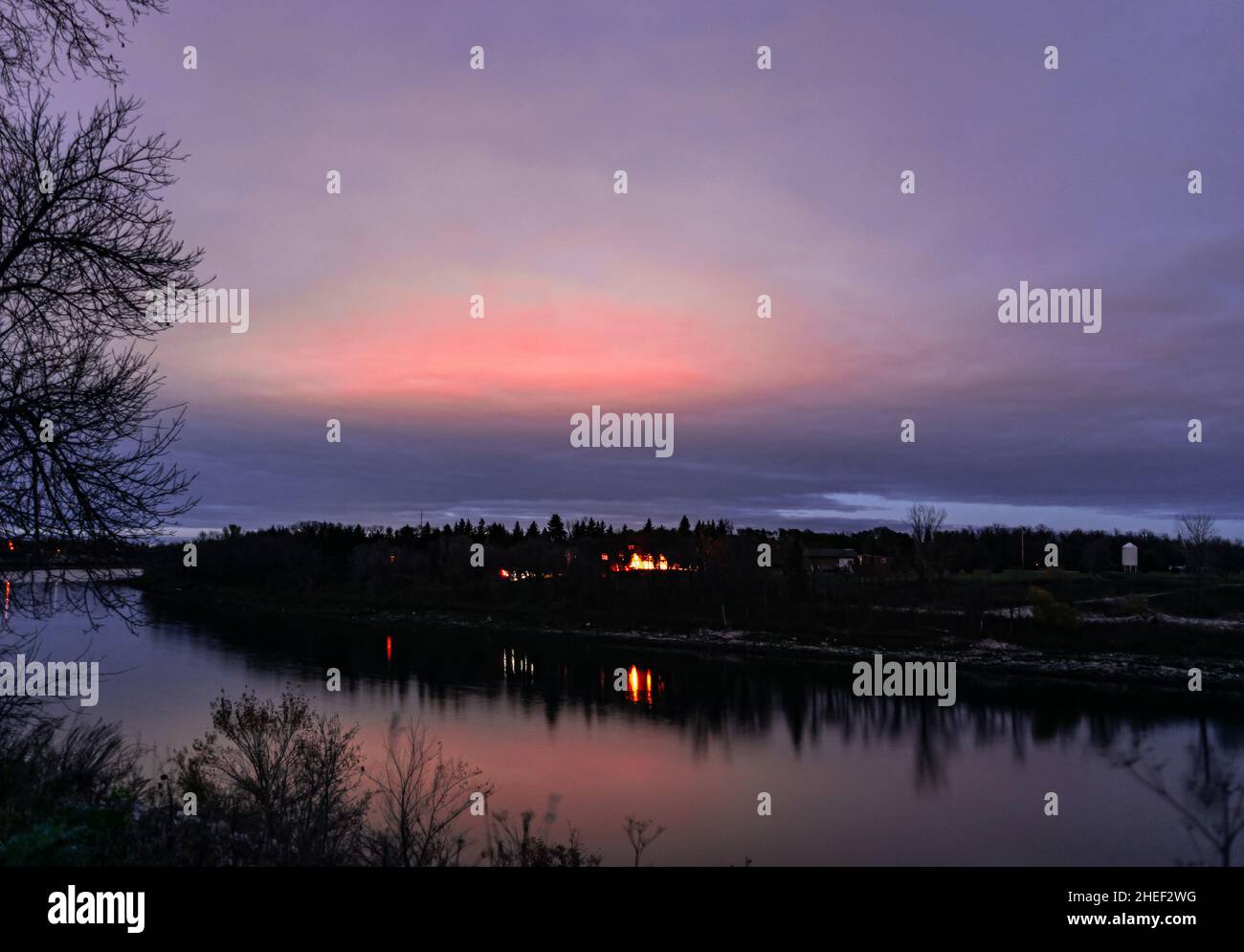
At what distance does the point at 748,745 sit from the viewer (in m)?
25.5

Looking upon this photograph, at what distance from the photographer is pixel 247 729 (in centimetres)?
1433

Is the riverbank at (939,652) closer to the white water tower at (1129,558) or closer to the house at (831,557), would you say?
the white water tower at (1129,558)

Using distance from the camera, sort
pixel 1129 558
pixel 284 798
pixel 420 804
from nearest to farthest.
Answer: pixel 284 798 → pixel 420 804 → pixel 1129 558

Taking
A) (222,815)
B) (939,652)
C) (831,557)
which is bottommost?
(939,652)

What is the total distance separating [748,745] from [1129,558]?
5100cm

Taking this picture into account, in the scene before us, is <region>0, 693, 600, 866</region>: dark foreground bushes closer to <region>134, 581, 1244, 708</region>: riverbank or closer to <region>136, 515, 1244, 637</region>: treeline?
<region>134, 581, 1244, 708</region>: riverbank

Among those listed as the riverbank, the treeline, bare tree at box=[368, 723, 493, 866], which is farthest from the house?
bare tree at box=[368, 723, 493, 866]

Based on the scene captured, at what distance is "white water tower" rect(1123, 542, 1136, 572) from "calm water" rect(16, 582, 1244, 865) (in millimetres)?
37127

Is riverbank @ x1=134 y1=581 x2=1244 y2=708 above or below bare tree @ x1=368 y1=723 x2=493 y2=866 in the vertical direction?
below

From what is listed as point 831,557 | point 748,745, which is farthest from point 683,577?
point 831,557

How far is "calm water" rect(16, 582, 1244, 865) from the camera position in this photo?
56.0 ft

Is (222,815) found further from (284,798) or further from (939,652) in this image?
(939,652)

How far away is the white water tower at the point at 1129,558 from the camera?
203ft
